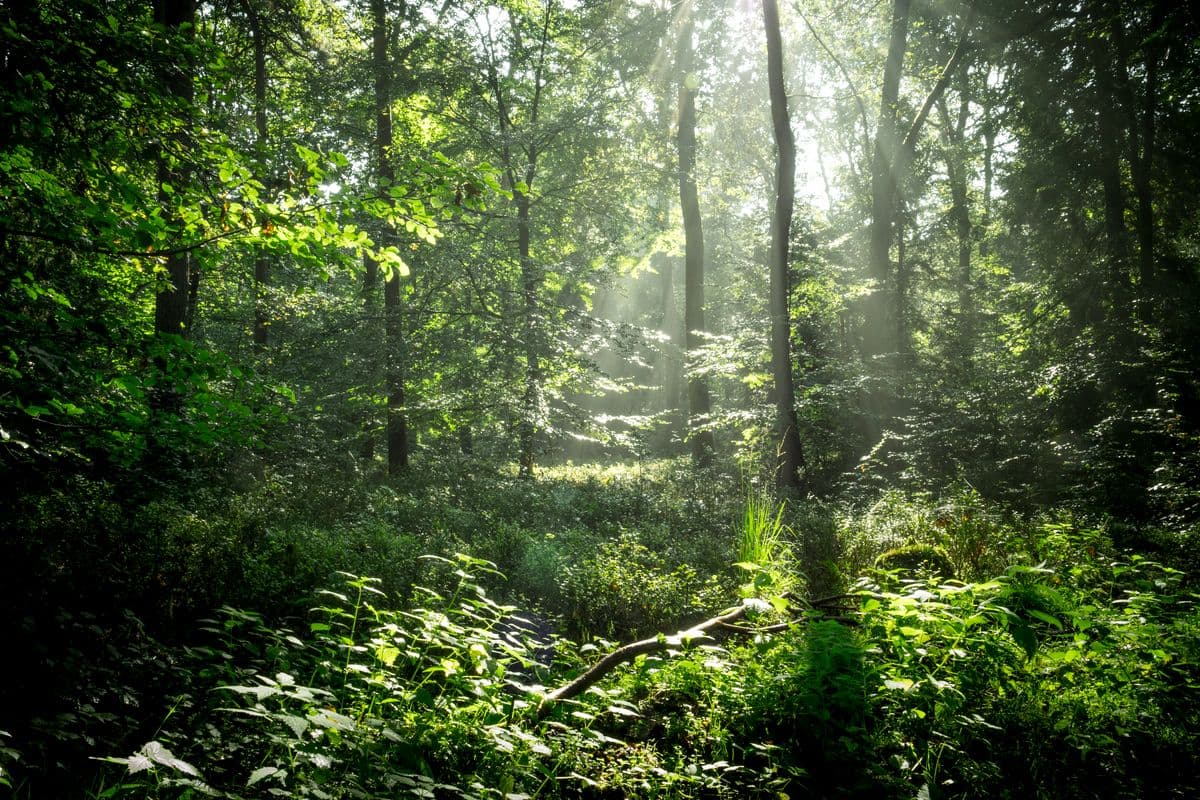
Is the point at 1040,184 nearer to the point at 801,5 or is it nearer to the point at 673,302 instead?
the point at 801,5

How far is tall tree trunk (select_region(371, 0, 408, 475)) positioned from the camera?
1220 centimetres

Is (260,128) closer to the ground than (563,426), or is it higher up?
higher up

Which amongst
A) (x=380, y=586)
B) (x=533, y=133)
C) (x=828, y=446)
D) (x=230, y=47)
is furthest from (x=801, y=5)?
(x=380, y=586)

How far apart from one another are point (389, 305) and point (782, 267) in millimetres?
8459

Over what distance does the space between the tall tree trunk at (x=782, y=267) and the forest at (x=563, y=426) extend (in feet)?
0.37

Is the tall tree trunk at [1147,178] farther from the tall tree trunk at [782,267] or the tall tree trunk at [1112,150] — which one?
the tall tree trunk at [782,267]

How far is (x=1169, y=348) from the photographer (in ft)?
30.4

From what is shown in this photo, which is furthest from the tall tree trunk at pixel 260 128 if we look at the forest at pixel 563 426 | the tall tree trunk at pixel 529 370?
the tall tree trunk at pixel 529 370

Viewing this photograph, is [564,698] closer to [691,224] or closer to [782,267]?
[782,267]

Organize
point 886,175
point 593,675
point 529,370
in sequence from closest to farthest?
point 593,675, point 529,370, point 886,175

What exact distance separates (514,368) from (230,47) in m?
8.53

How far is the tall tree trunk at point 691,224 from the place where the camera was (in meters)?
16.5

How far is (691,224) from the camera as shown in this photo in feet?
59.3

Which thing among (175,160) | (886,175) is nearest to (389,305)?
(175,160)
